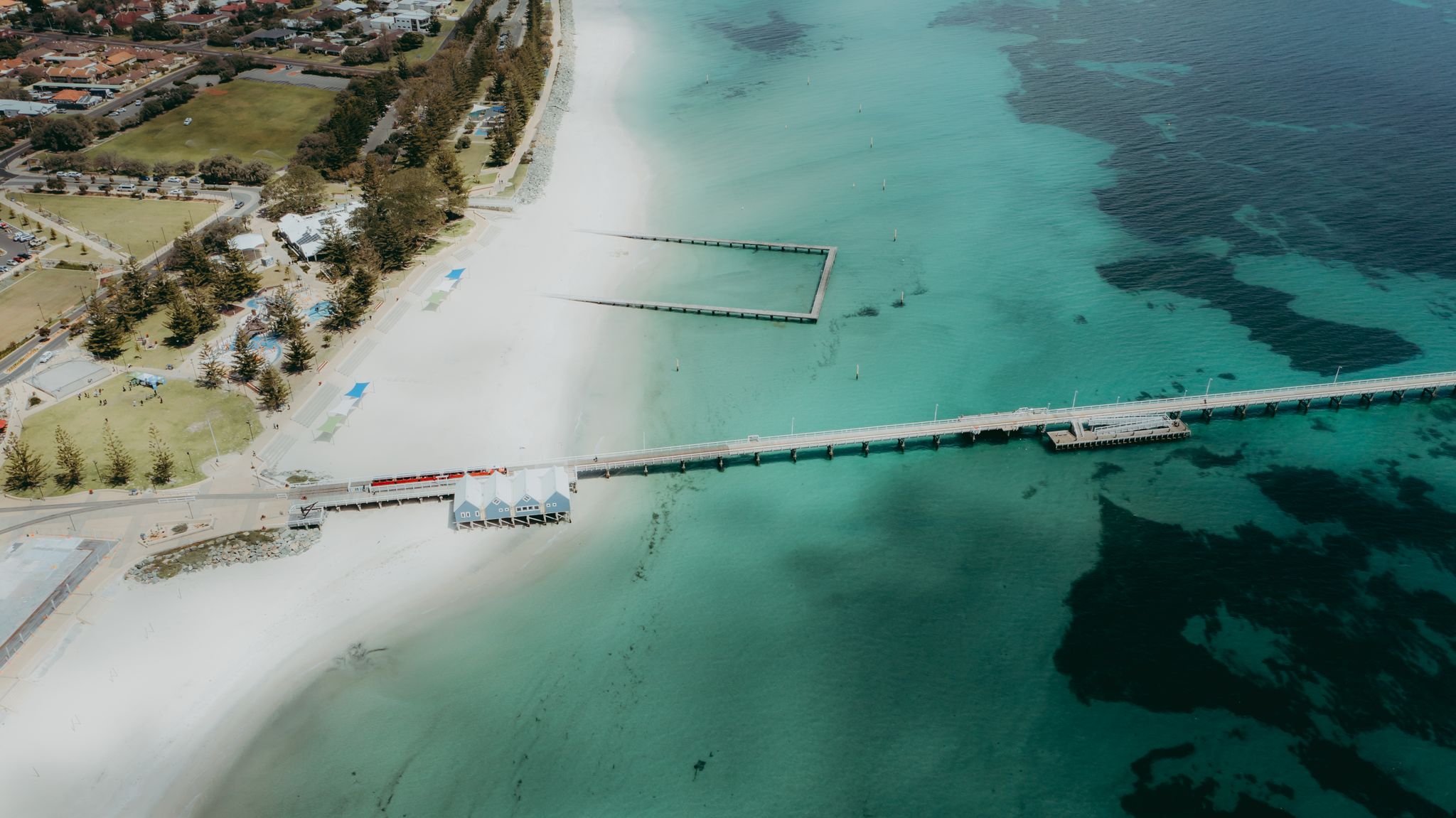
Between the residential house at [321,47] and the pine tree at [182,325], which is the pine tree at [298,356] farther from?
the residential house at [321,47]

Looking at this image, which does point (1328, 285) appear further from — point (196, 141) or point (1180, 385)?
point (196, 141)

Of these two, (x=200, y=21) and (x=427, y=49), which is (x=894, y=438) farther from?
(x=200, y=21)

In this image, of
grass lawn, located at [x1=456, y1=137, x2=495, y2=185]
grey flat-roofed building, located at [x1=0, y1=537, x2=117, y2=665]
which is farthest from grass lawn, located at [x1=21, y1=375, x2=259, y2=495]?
grass lawn, located at [x1=456, y1=137, x2=495, y2=185]

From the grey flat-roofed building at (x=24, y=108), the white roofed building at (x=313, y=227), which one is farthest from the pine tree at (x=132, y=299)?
the grey flat-roofed building at (x=24, y=108)

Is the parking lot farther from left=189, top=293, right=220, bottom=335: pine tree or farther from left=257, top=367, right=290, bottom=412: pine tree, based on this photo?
left=257, top=367, right=290, bottom=412: pine tree

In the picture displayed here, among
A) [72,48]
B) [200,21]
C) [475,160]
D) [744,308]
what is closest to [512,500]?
[744,308]

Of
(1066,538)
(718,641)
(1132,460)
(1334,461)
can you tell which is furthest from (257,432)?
(1334,461)
